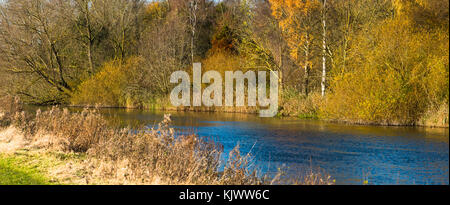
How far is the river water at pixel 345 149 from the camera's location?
12172 millimetres

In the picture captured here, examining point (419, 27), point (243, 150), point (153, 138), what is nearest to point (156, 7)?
point (419, 27)

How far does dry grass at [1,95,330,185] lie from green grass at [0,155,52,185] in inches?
16.4

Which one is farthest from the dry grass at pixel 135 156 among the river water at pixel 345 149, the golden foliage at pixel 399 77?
the golden foliage at pixel 399 77

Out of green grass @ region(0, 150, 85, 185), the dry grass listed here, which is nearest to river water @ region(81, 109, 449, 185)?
the dry grass

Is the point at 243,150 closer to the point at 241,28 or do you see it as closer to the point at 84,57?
the point at 241,28

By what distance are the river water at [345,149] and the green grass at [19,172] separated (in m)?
3.72

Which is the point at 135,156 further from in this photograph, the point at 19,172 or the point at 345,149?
the point at 345,149

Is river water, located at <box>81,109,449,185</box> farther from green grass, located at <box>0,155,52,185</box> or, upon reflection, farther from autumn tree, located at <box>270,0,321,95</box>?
autumn tree, located at <box>270,0,321,95</box>

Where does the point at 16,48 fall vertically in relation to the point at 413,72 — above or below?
above

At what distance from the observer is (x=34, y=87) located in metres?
37.8

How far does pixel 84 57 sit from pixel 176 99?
10.7 metres

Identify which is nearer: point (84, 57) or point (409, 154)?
point (409, 154)

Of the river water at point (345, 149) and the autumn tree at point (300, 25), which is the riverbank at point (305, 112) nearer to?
the river water at point (345, 149)

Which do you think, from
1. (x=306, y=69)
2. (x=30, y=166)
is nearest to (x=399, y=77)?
(x=306, y=69)
